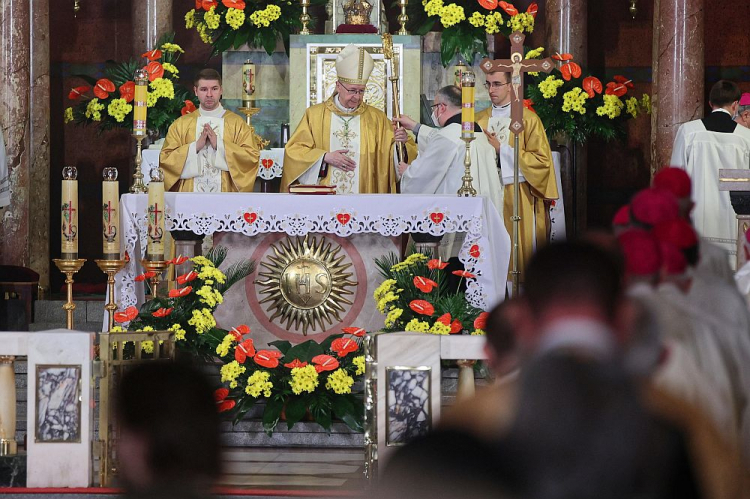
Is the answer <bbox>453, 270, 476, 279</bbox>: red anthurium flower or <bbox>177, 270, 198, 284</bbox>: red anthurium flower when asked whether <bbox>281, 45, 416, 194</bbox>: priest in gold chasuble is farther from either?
<bbox>177, 270, 198, 284</bbox>: red anthurium flower

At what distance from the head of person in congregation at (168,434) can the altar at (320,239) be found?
559 centimetres

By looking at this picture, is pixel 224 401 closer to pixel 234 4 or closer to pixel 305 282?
pixel 305 282

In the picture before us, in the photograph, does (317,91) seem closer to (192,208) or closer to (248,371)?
(192,208)

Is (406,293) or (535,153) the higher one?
(535,153)

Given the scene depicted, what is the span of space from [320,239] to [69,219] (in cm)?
160

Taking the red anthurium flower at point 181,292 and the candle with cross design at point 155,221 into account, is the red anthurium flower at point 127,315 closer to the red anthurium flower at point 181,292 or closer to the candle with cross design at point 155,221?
the red anthurium flower at point 181,292

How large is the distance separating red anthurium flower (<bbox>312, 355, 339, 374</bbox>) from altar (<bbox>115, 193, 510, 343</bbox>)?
42.2 inches

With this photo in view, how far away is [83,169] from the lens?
12.5 meters

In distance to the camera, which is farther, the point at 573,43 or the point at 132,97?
the point at 573,43

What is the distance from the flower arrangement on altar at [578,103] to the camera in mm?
9711

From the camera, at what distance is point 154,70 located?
980 centimetres

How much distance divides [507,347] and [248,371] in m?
4.84

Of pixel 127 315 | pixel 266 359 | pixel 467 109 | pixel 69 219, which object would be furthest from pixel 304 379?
pixel 467 109

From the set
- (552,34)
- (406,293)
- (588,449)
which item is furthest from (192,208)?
(588,449)
